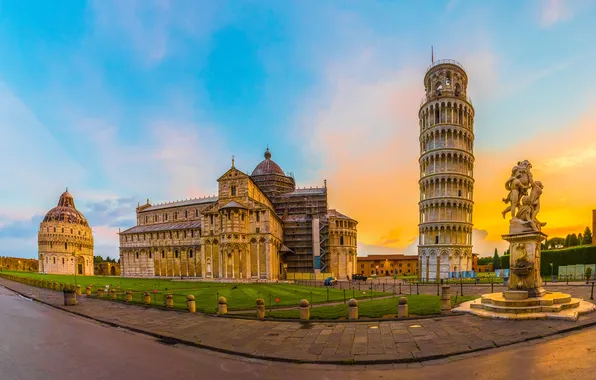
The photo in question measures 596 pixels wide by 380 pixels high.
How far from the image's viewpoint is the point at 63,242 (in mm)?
116062

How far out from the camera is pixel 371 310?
1806cm

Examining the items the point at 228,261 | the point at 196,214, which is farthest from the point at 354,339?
the point at 196,214

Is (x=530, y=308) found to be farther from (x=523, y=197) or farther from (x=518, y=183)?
(x=518, y=183)

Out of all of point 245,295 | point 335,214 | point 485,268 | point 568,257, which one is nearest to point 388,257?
point 485,268

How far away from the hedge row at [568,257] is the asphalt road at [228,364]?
4761 cm

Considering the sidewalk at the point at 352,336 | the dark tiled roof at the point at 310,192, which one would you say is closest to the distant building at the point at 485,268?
the dark tiled roof at the point at 310,192

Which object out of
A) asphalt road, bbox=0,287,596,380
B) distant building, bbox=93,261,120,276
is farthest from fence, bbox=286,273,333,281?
distant building, bbox=93,261,120,276

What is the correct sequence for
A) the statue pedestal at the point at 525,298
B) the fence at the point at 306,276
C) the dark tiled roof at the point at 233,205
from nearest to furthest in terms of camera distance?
the statue pedestal at the point at 525,298
the dark tiled roof at the point at 233,205
the fence at the point at 306,276

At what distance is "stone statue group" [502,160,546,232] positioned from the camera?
1664 cm

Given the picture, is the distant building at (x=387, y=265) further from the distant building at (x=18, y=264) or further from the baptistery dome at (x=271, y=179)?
the distant building at (x=18, y=264)

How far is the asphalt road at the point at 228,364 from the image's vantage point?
8.69m

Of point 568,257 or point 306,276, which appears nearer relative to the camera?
point 568,257

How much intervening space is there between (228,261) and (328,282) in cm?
1839

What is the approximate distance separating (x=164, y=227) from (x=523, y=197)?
236 feet
